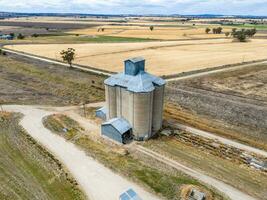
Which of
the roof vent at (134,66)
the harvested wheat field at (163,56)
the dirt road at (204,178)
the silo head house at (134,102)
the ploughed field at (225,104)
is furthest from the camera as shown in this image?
the harvested wheat field at (163,56)

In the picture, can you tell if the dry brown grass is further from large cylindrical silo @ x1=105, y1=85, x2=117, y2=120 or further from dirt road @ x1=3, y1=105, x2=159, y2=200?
dirt road @ x1=3, y1=105, x2=159, y2=200

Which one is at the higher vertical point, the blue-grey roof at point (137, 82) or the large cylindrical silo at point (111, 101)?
the blue-grey roof at point (137, 82)

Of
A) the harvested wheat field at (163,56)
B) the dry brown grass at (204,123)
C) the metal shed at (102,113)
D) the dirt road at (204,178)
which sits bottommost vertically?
the harvested wheat field at (163,56)

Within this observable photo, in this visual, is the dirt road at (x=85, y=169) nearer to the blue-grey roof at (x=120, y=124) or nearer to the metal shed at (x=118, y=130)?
the metal shed at (x=118, y=130)

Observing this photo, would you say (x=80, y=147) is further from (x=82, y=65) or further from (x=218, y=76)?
(x=82, y=65)

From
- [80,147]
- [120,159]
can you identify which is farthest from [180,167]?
[80,147]

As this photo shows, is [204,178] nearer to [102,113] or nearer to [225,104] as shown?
[102,113]

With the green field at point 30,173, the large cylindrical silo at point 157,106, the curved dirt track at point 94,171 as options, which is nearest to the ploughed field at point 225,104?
the large cylindrical silo at point 157,106

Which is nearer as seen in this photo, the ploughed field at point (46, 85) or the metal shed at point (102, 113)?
the metal shed at point (102, 113)
